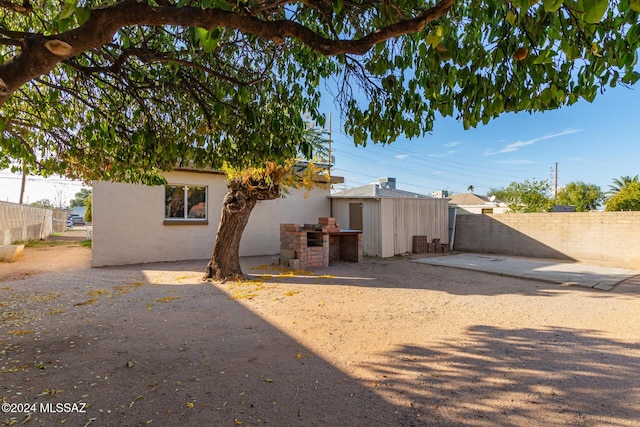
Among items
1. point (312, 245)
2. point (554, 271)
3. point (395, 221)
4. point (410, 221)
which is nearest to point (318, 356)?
point (312, 245)

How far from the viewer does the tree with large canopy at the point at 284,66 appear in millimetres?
2127

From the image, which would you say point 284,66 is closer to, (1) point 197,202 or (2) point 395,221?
(1) point 197,202

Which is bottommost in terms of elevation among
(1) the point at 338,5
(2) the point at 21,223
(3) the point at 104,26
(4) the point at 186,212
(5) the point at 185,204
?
(2) the point at 21,223

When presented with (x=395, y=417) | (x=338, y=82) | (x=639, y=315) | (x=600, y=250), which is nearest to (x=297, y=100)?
(x=338, y=82)

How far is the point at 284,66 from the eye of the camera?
4.30m

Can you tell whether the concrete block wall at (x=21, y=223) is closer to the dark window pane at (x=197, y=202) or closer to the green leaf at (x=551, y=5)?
the dark window pane at (x=197, y=202)

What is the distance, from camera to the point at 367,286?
→ 6688 mm

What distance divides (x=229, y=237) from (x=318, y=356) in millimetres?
4481

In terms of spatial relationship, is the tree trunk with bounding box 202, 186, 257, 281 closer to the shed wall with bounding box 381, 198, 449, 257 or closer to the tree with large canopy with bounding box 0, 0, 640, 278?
the tree with large canopy with bounding box 0, 0, 640, 278

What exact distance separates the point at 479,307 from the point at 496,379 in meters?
2.50

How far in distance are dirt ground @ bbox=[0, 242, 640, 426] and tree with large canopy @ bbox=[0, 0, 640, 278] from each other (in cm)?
221

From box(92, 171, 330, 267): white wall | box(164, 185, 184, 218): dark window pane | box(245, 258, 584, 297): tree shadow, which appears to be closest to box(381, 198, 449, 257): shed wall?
box(245, 258, 584, 297): tree shadow

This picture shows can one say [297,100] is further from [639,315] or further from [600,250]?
[600,250]

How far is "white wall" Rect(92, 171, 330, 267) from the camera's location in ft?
29.1
